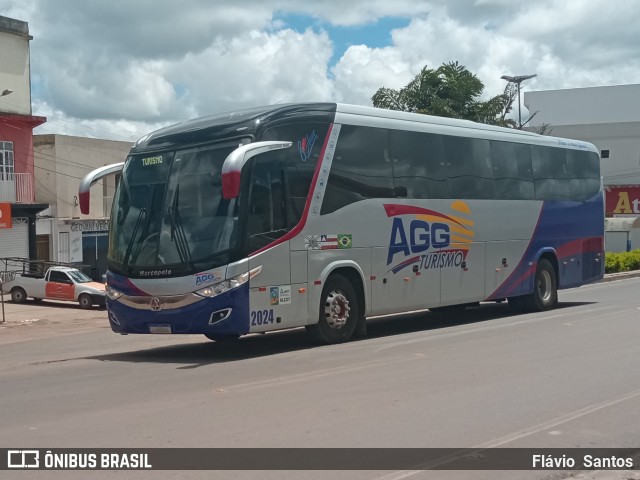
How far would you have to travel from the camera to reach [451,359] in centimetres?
1234

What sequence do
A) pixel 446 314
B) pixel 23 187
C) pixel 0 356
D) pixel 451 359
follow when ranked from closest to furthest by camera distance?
pixel 451 359, pixel 0 356, pixel 446 314, pixel 23 187

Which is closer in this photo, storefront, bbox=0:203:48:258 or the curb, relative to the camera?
the curb

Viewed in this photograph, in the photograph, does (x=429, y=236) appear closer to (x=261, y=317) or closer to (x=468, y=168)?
(x=468, y=168)

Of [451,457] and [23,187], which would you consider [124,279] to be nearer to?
[451,457]

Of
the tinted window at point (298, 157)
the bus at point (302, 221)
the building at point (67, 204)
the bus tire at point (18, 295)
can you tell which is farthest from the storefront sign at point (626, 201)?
the tinted window at point (298, 157)

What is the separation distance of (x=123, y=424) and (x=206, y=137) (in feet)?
19.3

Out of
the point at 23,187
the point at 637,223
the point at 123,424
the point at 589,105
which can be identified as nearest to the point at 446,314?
the point at 123,424

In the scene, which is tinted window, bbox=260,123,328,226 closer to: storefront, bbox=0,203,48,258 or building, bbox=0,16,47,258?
storefront, bbox=0,203,48,258

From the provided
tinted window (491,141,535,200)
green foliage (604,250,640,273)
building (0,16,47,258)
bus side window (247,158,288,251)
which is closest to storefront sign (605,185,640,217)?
green foliage (604,250,640,273)

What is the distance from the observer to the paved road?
25.2ft

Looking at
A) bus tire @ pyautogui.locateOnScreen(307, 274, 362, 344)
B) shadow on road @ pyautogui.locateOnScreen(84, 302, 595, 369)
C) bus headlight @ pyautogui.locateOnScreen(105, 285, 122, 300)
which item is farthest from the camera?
bus tire @ pyautogui.locateOnScreen(307, 274, 362, 344)

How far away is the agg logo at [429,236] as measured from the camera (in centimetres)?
1566

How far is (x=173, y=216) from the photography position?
1298 centimetres

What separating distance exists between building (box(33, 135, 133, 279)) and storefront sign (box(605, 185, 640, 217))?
33249 mm
